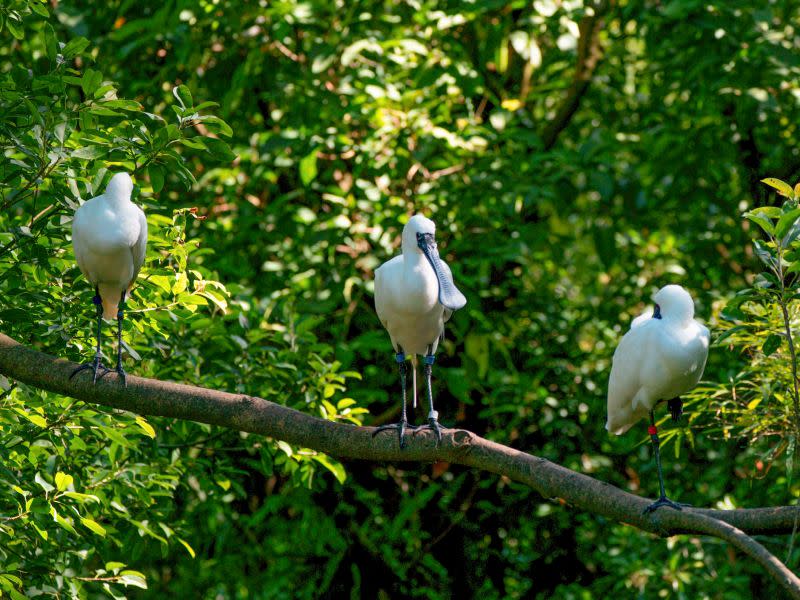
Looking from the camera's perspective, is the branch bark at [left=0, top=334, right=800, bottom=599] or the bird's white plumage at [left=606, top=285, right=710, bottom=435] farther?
the bird's white plumage at [left=606, top=285, right=710, bottom=435]

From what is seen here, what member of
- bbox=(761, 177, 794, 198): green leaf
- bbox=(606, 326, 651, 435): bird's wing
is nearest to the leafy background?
bbox=(606, 326, 651, 435): bird's wing

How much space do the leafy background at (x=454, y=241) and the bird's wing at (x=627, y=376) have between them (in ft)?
3.05

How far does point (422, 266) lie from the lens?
413cm

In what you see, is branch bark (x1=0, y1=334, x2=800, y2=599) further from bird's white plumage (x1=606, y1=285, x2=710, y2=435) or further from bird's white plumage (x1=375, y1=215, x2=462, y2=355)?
bird's white plumage (x1=606, y1=285, x2=710, y2=435)

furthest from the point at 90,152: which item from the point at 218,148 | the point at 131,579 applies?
the point at 131,579

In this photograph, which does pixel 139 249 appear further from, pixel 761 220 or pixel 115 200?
pixel 761 220

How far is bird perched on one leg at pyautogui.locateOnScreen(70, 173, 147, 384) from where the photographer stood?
395 cm

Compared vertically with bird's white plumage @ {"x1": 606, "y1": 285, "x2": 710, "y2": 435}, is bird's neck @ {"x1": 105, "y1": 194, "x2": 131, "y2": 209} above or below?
above

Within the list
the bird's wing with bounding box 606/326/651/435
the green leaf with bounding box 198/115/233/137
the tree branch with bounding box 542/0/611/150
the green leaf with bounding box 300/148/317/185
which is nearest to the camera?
the green leaf with bounding box 198/115/233/137

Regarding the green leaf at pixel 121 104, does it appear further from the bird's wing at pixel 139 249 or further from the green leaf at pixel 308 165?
the green leaf at pixel 308 165

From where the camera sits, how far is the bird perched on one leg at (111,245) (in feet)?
13.0

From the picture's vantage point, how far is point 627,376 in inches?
173

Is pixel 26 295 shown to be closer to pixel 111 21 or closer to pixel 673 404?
pixel 673 404

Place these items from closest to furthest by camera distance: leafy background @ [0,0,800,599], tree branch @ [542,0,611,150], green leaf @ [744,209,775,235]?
green leaf @ [744,209,775,235] → leafy background @ [0,0,800,599] → tree branch @ [542,0,611,150]
